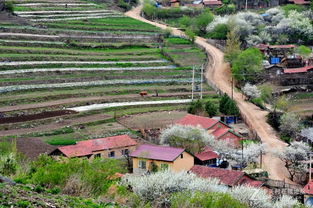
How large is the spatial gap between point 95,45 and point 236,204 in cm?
5384

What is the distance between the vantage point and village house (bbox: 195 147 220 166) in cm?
4362

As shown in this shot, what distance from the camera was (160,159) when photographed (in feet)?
134

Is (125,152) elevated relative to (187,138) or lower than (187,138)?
lower

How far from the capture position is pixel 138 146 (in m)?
45.8

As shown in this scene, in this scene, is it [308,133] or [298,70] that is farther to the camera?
[298,70]

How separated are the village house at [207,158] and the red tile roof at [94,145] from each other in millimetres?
5341

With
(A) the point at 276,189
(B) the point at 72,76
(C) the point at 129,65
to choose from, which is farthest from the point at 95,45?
(A) the point at 276,189

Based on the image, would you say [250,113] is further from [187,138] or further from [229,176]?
[229,176]

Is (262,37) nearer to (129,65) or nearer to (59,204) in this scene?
(129,65)

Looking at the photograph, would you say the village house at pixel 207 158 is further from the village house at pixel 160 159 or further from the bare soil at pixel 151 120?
the bare soil at pixel 151 120

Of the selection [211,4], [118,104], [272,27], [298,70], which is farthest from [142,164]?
[211,4]

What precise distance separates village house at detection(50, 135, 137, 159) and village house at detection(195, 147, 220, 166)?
524cm

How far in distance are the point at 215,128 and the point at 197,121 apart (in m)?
1.64

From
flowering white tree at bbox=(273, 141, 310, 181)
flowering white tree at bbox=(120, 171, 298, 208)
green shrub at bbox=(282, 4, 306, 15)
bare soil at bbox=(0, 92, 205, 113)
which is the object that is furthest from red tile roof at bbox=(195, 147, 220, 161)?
green shrub at bbox=(282, 4, 306, 15)
